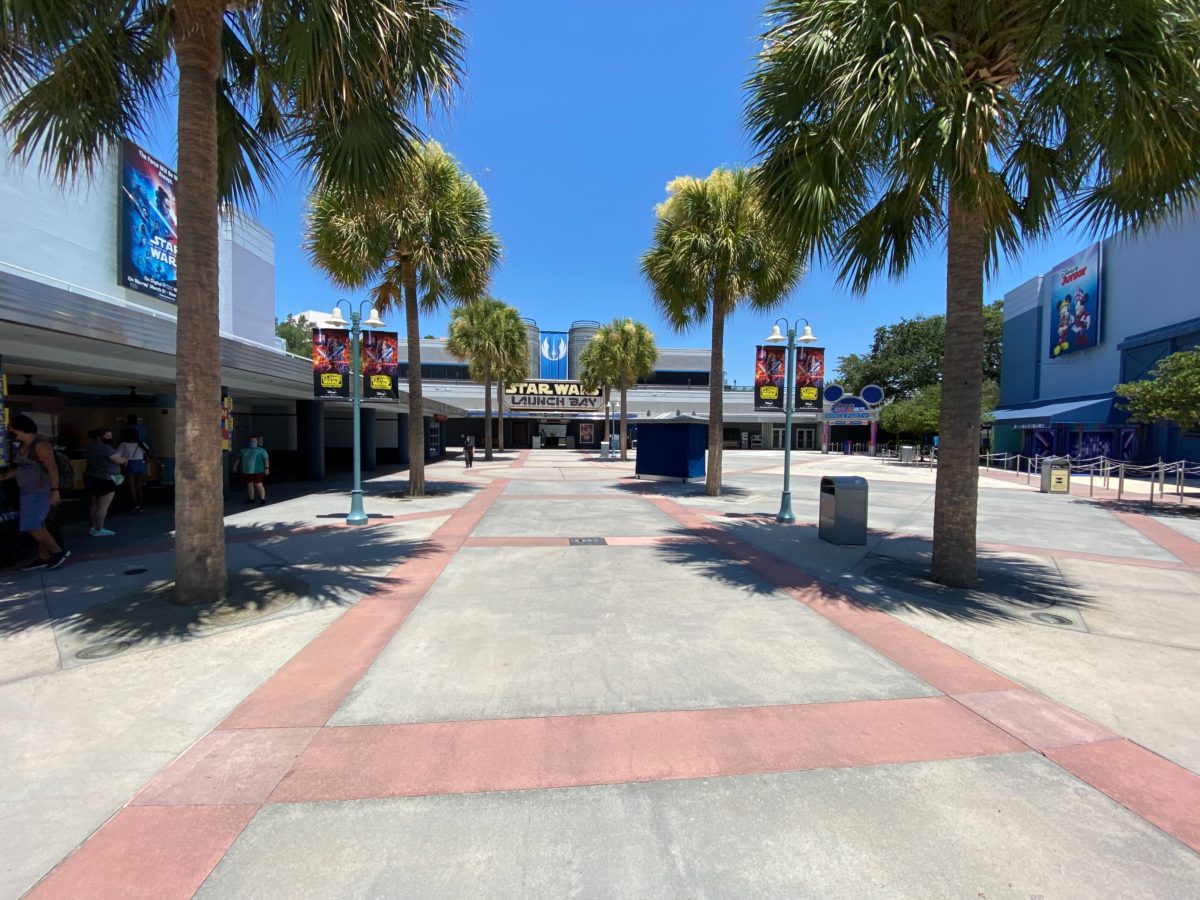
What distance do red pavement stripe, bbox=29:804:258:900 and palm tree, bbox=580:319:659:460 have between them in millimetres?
30389

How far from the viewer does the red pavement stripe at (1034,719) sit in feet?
11.5

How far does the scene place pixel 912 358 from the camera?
176 ft

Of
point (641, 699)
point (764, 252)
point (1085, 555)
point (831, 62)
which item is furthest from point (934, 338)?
point (641, 699)

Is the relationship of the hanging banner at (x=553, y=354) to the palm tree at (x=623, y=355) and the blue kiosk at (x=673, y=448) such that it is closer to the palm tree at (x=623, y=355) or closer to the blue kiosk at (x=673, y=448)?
the palm tree at (x=623, y=355)

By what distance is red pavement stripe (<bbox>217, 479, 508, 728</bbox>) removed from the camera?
375cm

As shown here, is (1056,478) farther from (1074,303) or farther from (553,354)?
(553,354)

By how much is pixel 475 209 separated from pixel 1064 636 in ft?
46.6

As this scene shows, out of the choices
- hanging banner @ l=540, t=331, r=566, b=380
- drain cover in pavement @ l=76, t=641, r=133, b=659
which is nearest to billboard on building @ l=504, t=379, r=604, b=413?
hanging banner @ l=540, t=331, r=566, b=380

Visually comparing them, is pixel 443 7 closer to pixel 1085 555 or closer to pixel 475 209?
pixel 475 209

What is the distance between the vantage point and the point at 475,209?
14.5 metres

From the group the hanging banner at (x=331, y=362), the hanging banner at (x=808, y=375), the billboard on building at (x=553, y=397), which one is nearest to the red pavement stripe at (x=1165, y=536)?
the hanging banner at (x=808, y=375)

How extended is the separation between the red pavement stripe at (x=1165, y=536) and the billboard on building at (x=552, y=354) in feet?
161

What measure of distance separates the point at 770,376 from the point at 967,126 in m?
8.00

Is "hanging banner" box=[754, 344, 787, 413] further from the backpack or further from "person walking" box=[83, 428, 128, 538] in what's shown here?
the backpack
